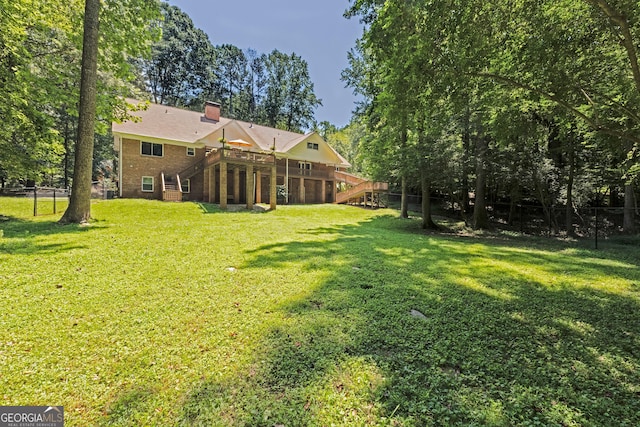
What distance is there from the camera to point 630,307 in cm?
436

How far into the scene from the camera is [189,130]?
22.9 meters

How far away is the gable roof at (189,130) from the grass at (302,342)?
17.1 meters

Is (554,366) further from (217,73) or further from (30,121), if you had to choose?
(217,73)

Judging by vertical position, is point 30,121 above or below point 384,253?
above

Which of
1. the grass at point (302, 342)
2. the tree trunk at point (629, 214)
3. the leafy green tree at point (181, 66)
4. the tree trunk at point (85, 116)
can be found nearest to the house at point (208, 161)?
the tree trunk at point (85, 116)

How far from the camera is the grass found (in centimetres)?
207

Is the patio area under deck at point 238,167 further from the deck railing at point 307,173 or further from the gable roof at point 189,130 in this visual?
→ the deck railing at point 307,173

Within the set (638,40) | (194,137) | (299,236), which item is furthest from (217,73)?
(638,40)

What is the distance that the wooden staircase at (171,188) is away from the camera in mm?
19219

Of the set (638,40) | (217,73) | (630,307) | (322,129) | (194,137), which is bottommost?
(630,307)

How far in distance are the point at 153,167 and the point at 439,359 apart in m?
22.4

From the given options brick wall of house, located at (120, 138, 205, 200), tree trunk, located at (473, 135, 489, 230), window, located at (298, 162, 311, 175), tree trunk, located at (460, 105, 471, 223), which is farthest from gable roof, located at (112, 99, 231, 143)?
tree trunk, located at (473, 135, 489, 230)

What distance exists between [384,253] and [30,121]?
12.1 metres

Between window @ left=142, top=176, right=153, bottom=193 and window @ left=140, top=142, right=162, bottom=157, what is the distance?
5.45ft
